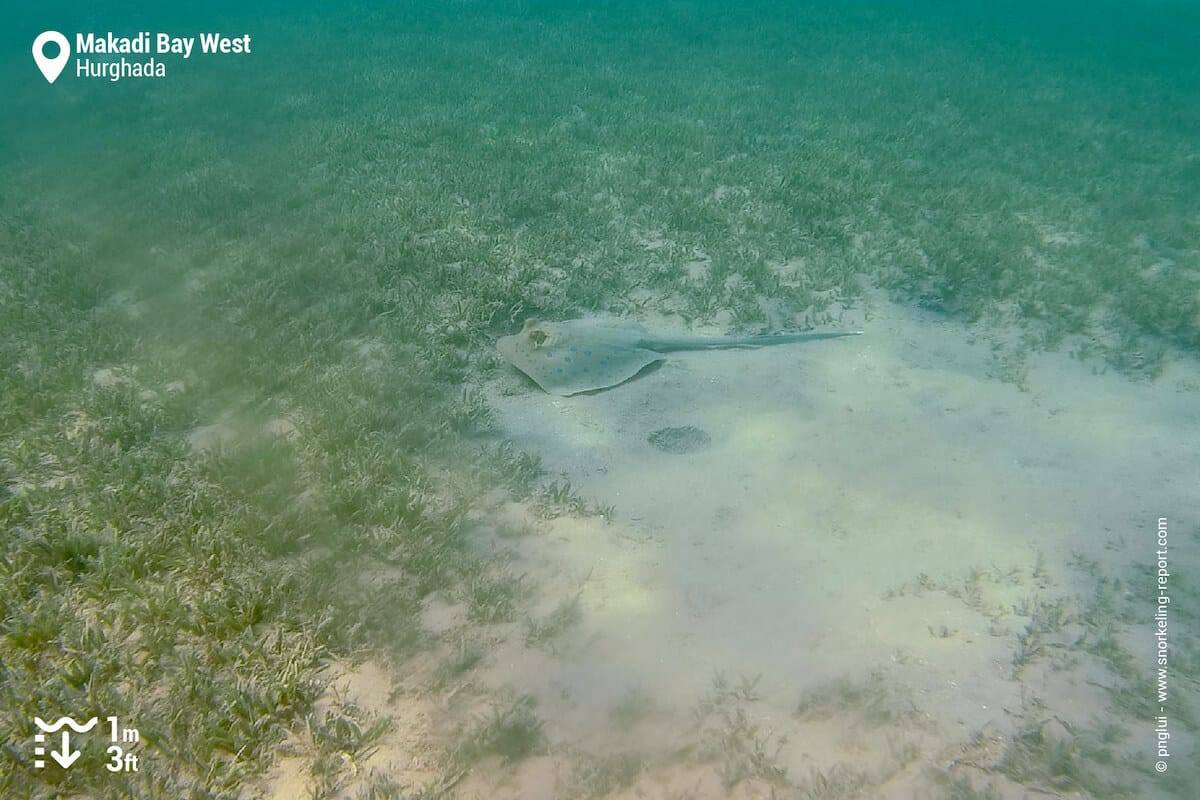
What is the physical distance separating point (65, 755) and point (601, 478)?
12.4ft

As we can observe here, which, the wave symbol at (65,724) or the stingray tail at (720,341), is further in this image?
the stingray tail at (720,341)

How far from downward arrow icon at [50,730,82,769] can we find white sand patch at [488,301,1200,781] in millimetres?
2293

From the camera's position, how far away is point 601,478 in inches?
214

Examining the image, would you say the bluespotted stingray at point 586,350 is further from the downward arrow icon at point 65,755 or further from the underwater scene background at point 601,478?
the downward arrow icon at point 65,755

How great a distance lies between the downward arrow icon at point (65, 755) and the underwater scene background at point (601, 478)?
0.05 meters

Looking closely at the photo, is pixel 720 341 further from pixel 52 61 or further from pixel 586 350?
pixel 52 61

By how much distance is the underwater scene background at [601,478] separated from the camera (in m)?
3.53

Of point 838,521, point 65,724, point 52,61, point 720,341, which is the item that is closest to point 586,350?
point 720,341

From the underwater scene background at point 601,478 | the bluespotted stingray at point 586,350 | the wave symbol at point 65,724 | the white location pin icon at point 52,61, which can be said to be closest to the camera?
the wave symbol at point 65,724

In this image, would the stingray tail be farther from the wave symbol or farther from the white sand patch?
the wave symbol

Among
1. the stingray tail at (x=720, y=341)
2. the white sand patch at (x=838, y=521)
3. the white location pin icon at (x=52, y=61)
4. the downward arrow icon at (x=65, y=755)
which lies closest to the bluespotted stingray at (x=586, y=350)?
the stingray tail at (x=720, y=341)

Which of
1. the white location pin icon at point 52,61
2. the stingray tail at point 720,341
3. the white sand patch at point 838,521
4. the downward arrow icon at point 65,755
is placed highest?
the white location pin icon at point 52,61

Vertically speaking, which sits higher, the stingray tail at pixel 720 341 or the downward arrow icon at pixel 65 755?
the stingray tail at pixel 720 341

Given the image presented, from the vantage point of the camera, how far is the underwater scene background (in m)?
3.53
